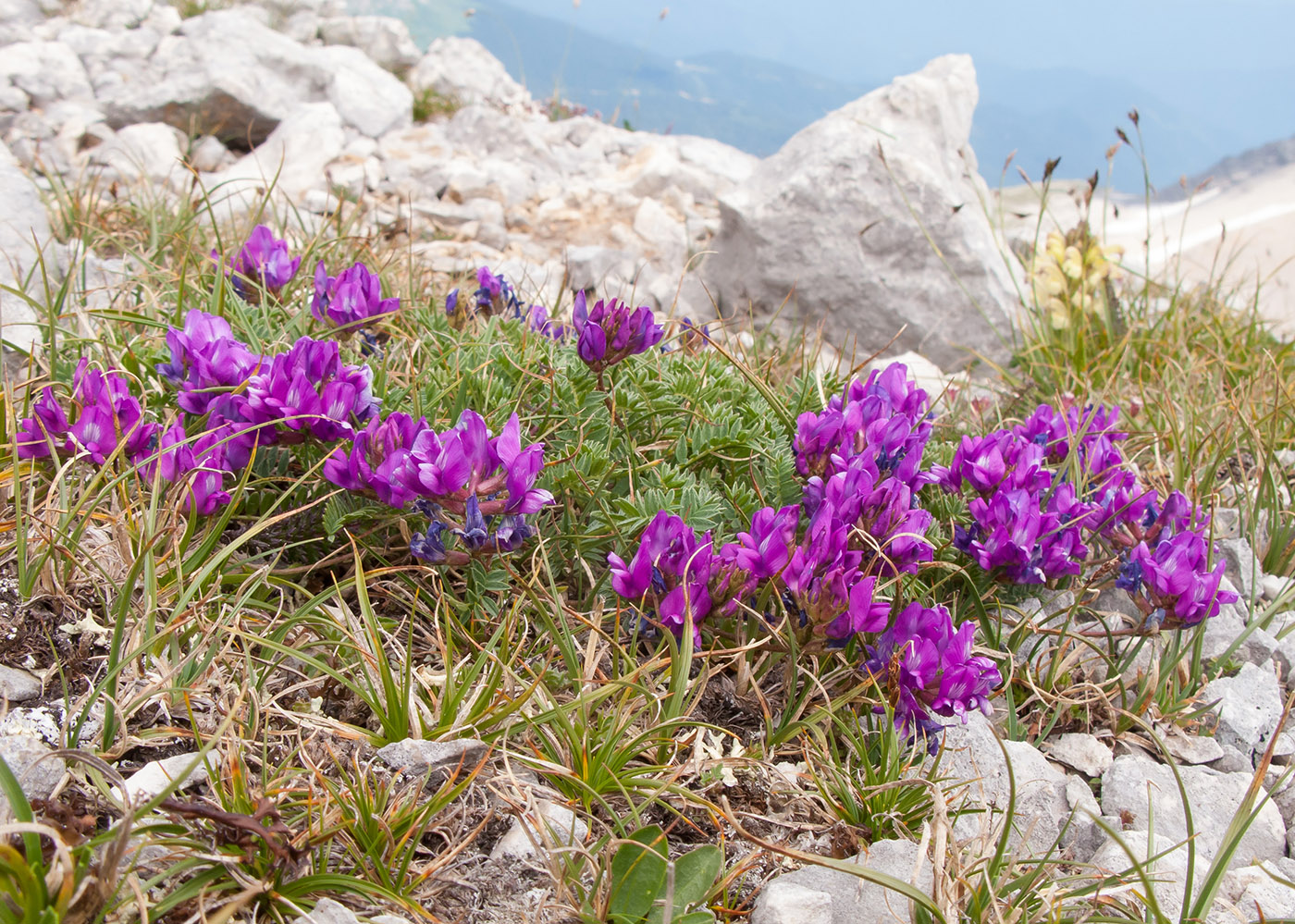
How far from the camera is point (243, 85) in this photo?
7.65 meters

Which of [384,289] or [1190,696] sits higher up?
[384,289]

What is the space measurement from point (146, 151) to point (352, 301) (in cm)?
517

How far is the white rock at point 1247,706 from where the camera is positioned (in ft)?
8.54

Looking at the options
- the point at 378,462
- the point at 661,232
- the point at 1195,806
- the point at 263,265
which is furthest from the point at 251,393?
the point at 661,232

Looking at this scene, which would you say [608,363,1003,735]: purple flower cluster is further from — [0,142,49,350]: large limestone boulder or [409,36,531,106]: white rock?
[409,36,531,106]: white rock

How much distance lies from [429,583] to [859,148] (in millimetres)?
4543

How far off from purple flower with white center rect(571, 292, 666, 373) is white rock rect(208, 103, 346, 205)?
4847mm

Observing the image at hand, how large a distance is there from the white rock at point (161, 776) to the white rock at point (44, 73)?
8.22 m

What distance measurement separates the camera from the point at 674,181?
803 cm

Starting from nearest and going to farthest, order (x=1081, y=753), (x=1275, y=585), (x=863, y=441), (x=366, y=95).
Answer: (x=1081, y=753) < (x=863, y=441) < (x=1275, y=585) < (x=366, y=95)

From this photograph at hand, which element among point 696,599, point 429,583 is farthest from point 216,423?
point 696,599

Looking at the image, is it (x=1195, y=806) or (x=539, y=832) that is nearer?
(x=539, y=832)

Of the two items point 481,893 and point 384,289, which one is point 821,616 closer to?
point 481,893

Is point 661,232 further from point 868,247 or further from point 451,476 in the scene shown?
point 451,476
